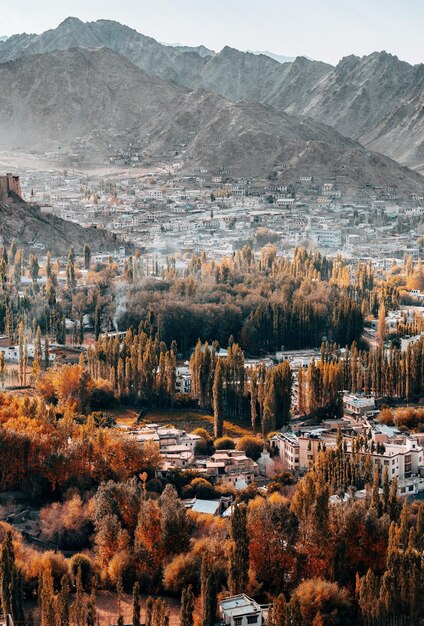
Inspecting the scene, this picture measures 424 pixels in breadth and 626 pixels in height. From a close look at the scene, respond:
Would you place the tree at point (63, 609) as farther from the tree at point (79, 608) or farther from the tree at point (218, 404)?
the tree at point (218, 404)

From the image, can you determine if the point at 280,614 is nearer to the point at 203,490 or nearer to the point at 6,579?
the point at 6,579

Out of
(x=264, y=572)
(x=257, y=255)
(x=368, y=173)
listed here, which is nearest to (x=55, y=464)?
(x=264, y=572)

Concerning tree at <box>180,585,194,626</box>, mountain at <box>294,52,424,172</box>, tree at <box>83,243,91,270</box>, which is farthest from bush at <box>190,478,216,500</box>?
mountain at <box>294,52,424,172</box>

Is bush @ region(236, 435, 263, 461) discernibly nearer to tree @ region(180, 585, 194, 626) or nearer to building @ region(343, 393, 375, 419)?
building @ region(343, 393, 375, 419)

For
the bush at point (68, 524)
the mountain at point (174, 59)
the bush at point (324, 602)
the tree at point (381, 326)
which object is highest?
the mountain at point (174, 59)

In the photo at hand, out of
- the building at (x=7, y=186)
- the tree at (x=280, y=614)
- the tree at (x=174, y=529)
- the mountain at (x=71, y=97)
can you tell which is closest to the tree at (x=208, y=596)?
the tree at (x=280, y=614)

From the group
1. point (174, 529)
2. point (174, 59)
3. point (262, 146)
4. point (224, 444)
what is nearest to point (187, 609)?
point (174, 529)
